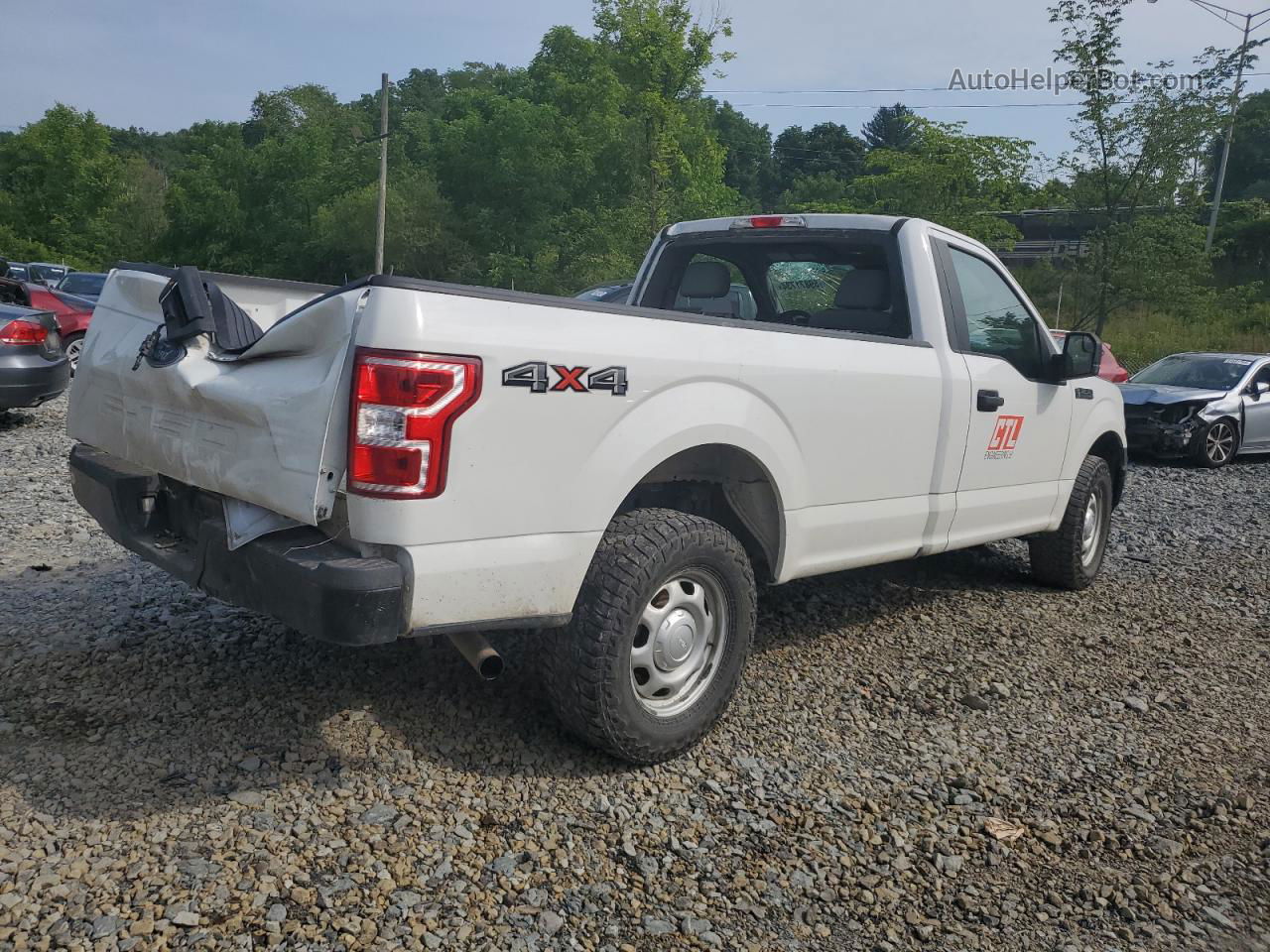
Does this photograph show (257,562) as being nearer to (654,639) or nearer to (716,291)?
(654,639)

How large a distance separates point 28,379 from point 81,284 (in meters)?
15.8

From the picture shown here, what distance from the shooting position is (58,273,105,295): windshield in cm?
2378

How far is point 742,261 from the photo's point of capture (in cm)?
554

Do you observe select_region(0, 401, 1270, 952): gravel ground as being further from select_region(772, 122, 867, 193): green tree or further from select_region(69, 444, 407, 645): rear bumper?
select_region(772, 122, 867, 193): green tree

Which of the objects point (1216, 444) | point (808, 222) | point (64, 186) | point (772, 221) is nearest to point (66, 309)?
point (772, 221)

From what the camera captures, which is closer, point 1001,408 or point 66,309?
point 1001,408

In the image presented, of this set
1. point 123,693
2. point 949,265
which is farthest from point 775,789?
point 949,265

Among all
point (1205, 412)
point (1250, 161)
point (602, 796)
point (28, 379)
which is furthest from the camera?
point (1250, 161)

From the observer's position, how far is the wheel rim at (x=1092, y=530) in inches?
253

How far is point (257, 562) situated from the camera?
9.95 ft

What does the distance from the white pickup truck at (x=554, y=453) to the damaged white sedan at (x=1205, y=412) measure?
30.8ft

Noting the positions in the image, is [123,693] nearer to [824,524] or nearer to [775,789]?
[775,789]

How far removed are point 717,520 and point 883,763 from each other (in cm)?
109

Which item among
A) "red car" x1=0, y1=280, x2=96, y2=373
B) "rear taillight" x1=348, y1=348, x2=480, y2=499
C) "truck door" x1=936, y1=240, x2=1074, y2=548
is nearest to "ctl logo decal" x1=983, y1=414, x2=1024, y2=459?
"truck door" x1=936, y1=240, x2=1074, y2=548
